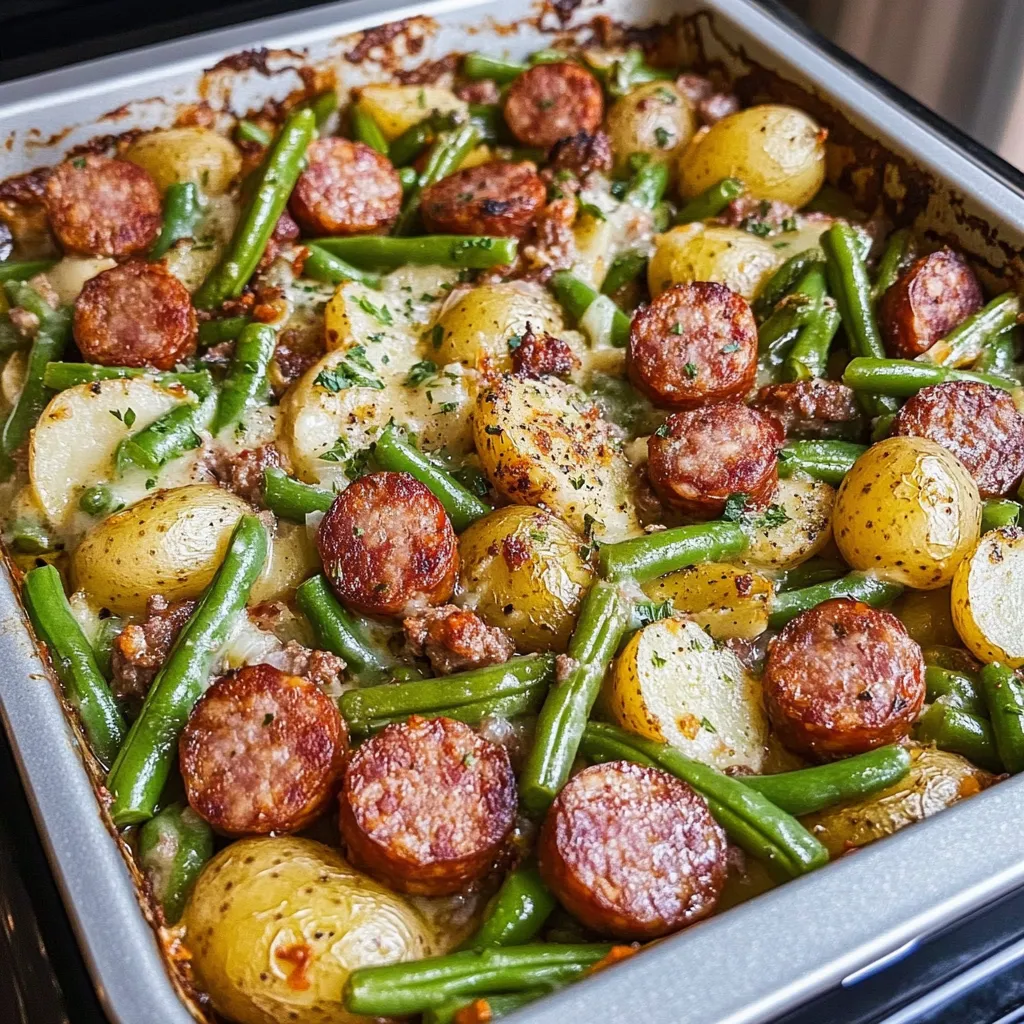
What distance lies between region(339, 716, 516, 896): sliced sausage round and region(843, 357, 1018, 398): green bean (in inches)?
48.0

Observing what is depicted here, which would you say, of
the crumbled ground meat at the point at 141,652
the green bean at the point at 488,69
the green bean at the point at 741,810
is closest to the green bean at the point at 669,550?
the green bean at the point at 741,810

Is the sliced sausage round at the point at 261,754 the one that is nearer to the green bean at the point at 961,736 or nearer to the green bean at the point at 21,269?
the green bean at the point at 961,736

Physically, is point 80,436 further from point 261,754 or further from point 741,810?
point 741,810

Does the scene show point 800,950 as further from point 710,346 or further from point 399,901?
Answer: point 710,346

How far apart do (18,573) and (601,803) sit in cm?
122

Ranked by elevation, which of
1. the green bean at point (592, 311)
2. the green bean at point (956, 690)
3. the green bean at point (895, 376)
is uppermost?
the green bean at point (895, 376)

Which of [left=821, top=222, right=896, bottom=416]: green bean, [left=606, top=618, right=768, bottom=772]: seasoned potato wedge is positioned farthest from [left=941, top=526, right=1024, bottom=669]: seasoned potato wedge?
[left=821, top=222, right=896, bottom=416]: green bean

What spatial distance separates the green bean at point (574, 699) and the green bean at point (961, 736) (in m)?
0.56

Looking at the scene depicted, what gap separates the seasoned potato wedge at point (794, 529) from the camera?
2275 mm

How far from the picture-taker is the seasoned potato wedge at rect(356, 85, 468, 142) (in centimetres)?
326

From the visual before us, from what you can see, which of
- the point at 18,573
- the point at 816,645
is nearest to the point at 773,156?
the point at 816,645

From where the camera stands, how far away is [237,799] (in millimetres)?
1823

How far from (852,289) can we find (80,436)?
178 cm

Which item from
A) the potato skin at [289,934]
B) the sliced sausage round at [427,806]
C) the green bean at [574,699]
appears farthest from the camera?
the green bean at [574,699]
